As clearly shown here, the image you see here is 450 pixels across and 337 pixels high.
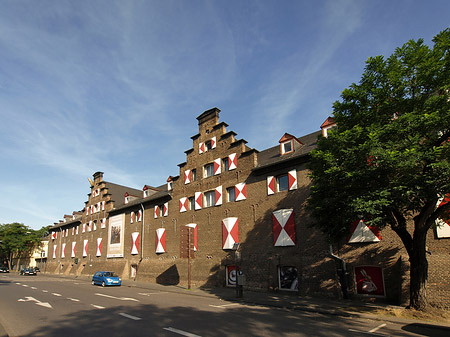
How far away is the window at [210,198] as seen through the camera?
24016 mm

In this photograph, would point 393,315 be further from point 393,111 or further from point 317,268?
point 393,111

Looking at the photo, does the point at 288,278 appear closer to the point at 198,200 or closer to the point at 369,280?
the point at 369,280

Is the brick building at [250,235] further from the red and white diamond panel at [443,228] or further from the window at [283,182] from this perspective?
the red and white diamond panel at [443,228]

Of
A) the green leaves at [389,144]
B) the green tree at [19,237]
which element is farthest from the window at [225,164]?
the green tree at [19,237]

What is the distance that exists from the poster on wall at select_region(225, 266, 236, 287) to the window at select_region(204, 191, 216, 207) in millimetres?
5288

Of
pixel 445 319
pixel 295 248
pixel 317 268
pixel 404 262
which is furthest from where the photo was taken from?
pixel 295 248

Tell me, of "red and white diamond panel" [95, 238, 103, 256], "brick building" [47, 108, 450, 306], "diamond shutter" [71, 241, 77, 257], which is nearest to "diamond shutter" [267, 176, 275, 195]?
"brick building" [47, 108, 450, 306]

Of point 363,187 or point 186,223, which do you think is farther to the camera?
point 186,223

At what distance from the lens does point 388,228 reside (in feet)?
49.0

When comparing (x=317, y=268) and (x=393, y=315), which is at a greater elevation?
(x=317, y=268)

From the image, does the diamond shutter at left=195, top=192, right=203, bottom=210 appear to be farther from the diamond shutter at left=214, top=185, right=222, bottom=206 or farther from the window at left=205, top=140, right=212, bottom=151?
the window at left=205, top=140, right=212, bottom=151

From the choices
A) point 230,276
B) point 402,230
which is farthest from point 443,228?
point 230,276

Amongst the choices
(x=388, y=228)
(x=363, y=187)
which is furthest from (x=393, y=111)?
(x=388, y=228)

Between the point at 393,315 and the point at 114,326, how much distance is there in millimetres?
10430
